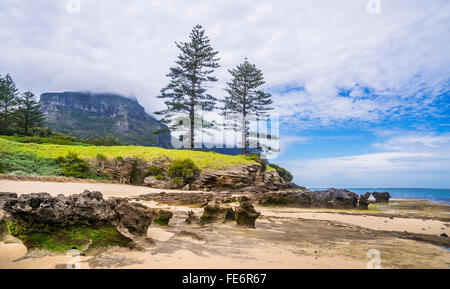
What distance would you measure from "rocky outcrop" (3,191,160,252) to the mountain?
10275 cm

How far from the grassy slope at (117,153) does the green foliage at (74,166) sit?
92 cm

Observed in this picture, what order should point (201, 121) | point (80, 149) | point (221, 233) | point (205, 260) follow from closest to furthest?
1. point (205, 260)
2. point (221, 233)
3. point (80, 149)
4. point (201, 121)

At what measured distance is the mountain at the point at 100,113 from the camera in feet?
350

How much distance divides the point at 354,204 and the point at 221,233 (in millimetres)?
12581

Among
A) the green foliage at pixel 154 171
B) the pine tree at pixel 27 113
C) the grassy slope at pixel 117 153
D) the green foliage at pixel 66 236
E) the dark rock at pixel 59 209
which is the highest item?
the pine tree at pixel 27 113

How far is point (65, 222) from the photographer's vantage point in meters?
3.64

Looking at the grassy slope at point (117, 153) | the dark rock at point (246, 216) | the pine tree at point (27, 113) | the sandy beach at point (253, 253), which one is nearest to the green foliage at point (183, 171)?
the grassy slope at point (117, 153)

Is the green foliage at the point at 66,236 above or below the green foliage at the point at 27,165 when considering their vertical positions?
below

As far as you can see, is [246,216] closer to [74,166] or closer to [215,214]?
[215,214]

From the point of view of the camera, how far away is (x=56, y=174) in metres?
15.7

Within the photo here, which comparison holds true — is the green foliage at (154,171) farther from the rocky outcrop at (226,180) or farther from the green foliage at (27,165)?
the green foliage at (27,165)

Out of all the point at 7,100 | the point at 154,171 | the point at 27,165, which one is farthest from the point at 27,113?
the point at 154,171
